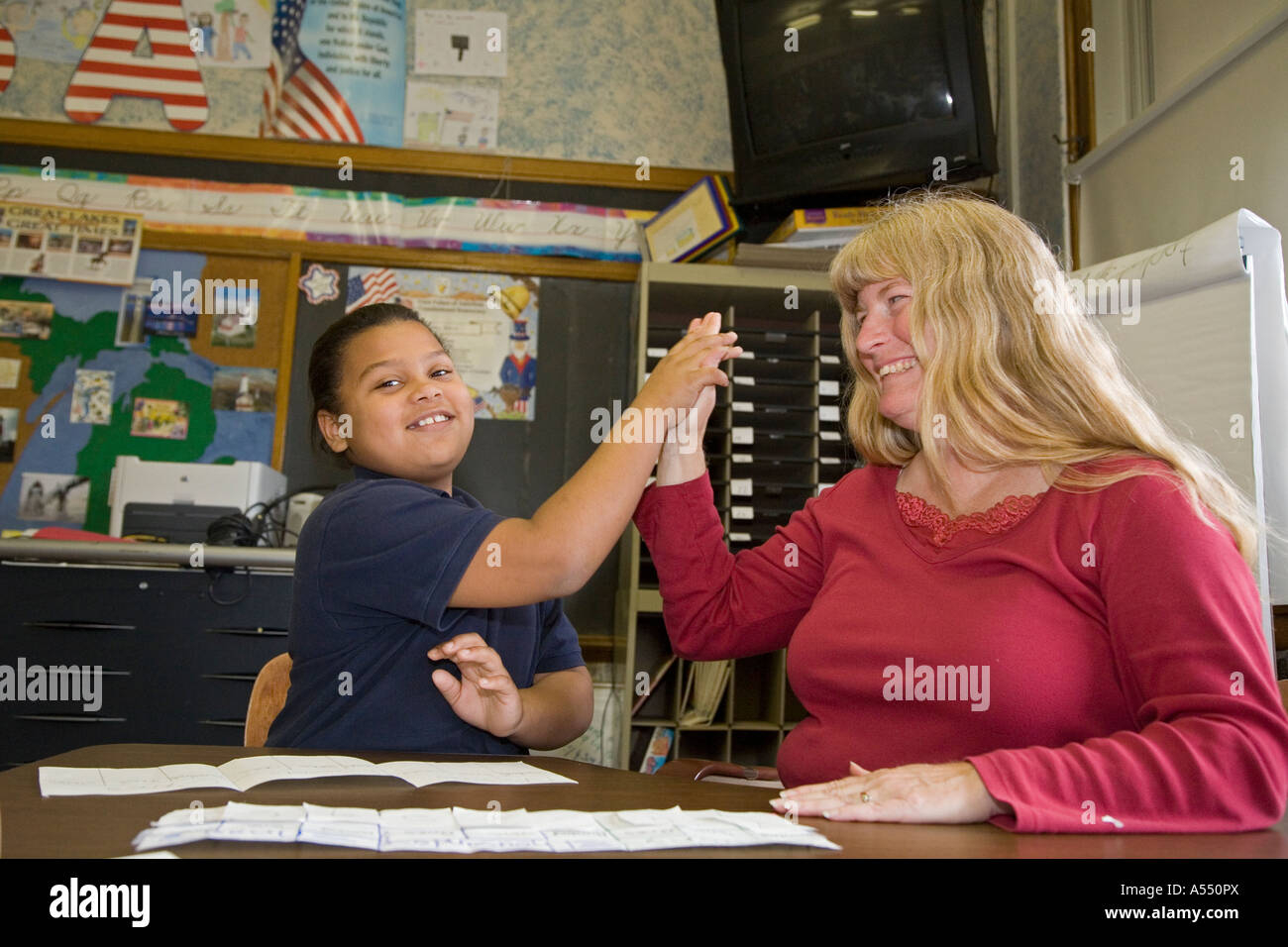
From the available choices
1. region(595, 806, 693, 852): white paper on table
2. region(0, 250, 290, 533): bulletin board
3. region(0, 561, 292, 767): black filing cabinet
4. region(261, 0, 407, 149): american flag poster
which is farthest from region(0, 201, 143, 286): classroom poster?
region(595, 806, 693, 852): white paper on table

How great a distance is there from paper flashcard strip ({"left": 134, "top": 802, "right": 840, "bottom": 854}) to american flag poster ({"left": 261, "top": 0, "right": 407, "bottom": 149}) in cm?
297

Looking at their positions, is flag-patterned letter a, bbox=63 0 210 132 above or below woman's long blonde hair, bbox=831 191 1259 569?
above

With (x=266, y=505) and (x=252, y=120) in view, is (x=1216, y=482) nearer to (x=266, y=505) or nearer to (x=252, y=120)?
(x=266, y=505)

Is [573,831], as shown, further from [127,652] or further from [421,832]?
[127,652]

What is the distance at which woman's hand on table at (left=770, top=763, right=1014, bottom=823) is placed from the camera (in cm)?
79

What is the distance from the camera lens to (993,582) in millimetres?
1086

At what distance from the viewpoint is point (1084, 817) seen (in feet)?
2.50

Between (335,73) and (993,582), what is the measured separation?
2960 mm
